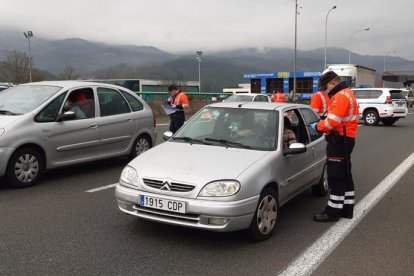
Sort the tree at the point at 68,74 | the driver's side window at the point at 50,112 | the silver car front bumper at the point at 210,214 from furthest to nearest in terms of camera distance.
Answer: the tree at the point at 68,74
the driver's side window at the point at 50,112
the silver car front bumper at the point at 210,214

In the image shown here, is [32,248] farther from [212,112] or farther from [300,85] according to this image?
[300,85]

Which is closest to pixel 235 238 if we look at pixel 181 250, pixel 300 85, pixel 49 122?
pixel 181 250

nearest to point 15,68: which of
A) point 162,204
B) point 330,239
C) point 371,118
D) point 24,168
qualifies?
point 371,118

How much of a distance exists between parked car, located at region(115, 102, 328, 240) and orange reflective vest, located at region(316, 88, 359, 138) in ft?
1.75

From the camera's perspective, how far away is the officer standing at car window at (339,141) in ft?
17.2

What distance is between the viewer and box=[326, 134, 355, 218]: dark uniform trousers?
5.32 m

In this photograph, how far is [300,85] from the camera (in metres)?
64.1

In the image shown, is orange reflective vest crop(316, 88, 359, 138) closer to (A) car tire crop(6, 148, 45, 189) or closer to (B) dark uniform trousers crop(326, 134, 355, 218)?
(B) dark uniform trousers crop(326, 134, 355, 218)

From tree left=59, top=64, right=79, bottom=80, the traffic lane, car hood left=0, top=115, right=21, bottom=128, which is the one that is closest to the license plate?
the traffic lane

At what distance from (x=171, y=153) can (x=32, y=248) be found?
1691mm

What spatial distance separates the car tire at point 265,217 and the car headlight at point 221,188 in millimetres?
373

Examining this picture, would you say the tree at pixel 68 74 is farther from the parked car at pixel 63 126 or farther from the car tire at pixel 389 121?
the parked car at pixel 63 126

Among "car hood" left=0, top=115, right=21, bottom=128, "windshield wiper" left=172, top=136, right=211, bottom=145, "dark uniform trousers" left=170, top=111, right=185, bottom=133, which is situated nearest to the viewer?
"windshield wiper" left=172, top=136, right=211, bottom=145

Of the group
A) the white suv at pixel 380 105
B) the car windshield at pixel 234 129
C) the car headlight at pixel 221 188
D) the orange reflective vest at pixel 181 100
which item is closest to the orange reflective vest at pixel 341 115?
the car windshield at pixel 234 129
